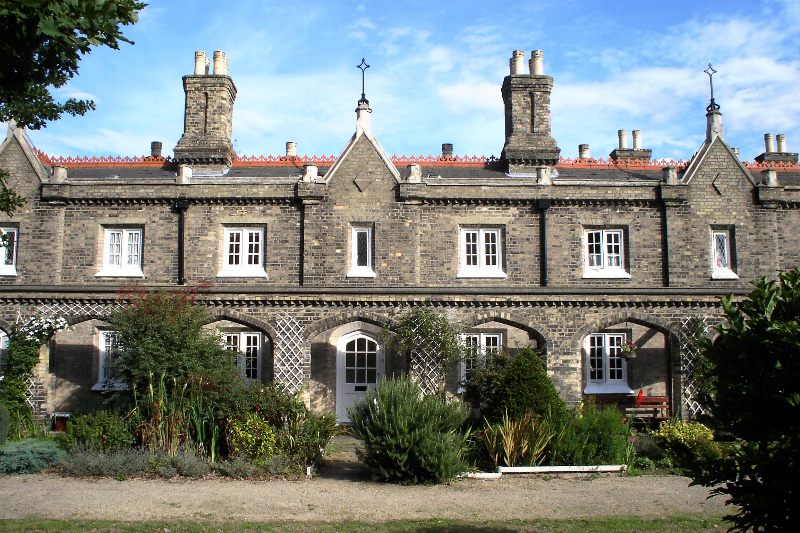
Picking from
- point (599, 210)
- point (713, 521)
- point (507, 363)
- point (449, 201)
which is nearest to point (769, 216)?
Result: point (599, 210)

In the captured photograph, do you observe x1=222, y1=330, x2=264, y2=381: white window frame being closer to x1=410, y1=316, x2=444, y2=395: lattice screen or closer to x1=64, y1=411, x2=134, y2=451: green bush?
x1=410, y1=316, x2=444, y2=395: lattice screen

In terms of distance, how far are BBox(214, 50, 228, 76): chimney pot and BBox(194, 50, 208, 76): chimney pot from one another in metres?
0.35

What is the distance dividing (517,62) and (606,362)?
10613mm

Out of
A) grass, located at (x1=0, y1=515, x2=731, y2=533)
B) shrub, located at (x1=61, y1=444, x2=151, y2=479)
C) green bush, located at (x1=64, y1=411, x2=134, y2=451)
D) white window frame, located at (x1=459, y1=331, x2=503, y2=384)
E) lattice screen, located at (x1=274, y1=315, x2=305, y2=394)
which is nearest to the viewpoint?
grass, located at (x1=0, y1=515, x2=731, y2=533)

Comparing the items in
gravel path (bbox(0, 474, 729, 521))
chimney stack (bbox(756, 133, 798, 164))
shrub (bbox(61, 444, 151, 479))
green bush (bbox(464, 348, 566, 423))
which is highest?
chimney stack (bbox(756, 133, 798, 164))

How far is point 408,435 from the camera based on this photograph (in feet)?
42.3

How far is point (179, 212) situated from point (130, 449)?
9197 mm

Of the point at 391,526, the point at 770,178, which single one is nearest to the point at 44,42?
the point at 391,526

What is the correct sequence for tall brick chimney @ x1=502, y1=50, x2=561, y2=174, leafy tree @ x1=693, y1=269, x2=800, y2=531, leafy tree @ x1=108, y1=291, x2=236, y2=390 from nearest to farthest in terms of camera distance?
leafy tree @ x1=693, y1=269, x2=800, y2=531 → leafy tree @ x1=108, y1=291, x2=236, y2=390 → tall brick chimney @ x1=502, y1=50, x2=561, y2=174

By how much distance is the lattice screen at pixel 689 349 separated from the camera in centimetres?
1970

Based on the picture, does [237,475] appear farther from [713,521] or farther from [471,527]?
[713,521]

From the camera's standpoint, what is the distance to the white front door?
71.9 ft

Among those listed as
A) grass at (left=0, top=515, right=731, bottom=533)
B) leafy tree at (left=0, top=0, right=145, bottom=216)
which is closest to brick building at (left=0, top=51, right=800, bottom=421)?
grass at (left=0, top=515, right=731, bottom=533)

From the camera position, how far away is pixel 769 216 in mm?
22047
